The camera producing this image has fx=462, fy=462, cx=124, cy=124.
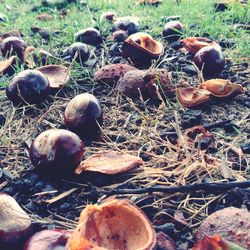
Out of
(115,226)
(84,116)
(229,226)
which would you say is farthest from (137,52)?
(229,226)

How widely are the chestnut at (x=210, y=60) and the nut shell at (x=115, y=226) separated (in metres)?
1.55

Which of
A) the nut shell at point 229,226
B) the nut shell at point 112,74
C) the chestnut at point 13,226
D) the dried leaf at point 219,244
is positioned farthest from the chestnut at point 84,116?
the dried leaf at point 219,244

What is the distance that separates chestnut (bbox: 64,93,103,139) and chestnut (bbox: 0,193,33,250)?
2.29 ft

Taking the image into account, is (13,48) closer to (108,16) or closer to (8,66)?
(8,66)

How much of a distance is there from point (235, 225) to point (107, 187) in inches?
24.2

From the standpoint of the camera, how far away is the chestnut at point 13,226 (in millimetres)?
1639

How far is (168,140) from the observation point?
2342 millimetres

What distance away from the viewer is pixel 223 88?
8.86ft

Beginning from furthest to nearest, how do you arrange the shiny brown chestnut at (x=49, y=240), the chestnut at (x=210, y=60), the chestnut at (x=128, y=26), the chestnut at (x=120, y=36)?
the chestnut at (x=128, y=26) < the chestnut at (x=120, y=36) < the chestnut at (x=210, y=60) < the shiny brown chestnut at (x=49, y=240)

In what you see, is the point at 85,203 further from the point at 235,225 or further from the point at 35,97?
the point at 35,97

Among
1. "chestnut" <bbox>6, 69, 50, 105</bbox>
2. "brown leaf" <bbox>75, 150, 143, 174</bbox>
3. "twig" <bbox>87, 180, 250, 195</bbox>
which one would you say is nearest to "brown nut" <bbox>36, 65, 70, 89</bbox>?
"chestnut" <bbox>6, 69, 50, 105</bbox>

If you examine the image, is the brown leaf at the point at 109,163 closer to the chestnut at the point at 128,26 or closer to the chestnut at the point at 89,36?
the chestnut at the point at 89,36

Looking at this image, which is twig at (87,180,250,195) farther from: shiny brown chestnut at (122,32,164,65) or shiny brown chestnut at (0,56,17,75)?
shiny brown chestnut at (0,56,17,75)

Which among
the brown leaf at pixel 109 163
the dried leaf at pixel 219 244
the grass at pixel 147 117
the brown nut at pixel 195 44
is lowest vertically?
the grass at pixel 147 117
